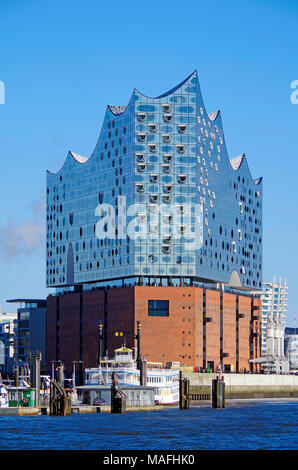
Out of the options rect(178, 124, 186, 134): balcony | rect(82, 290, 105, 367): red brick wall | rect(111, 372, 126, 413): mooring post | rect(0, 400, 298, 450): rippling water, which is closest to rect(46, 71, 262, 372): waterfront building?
rect(178, 124, 186, 134): balcony

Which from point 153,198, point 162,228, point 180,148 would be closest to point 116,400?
point 162,228

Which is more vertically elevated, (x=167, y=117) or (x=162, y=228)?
(x=167, y=117)

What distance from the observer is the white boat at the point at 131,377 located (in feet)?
438

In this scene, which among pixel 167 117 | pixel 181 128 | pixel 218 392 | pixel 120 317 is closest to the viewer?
pixel 218 392

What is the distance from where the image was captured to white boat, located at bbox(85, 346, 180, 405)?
438 feet

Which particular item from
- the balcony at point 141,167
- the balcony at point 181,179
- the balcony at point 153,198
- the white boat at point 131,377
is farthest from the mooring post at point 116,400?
the balcony at point 141,167

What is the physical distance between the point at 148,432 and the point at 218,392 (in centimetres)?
4147

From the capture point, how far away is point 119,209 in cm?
18900

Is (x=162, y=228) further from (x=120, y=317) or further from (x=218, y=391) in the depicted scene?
(x=218, y=391)

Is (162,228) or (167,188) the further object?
(167,188)

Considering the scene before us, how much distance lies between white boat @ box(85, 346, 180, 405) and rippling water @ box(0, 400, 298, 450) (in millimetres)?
24173

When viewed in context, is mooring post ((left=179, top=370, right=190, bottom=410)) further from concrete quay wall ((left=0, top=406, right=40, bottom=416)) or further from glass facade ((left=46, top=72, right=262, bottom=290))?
glass facade ((left=46, top=72, right=262, bottom=290))

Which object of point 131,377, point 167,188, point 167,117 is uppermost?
point 167,117

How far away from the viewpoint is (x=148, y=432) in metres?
82.9
